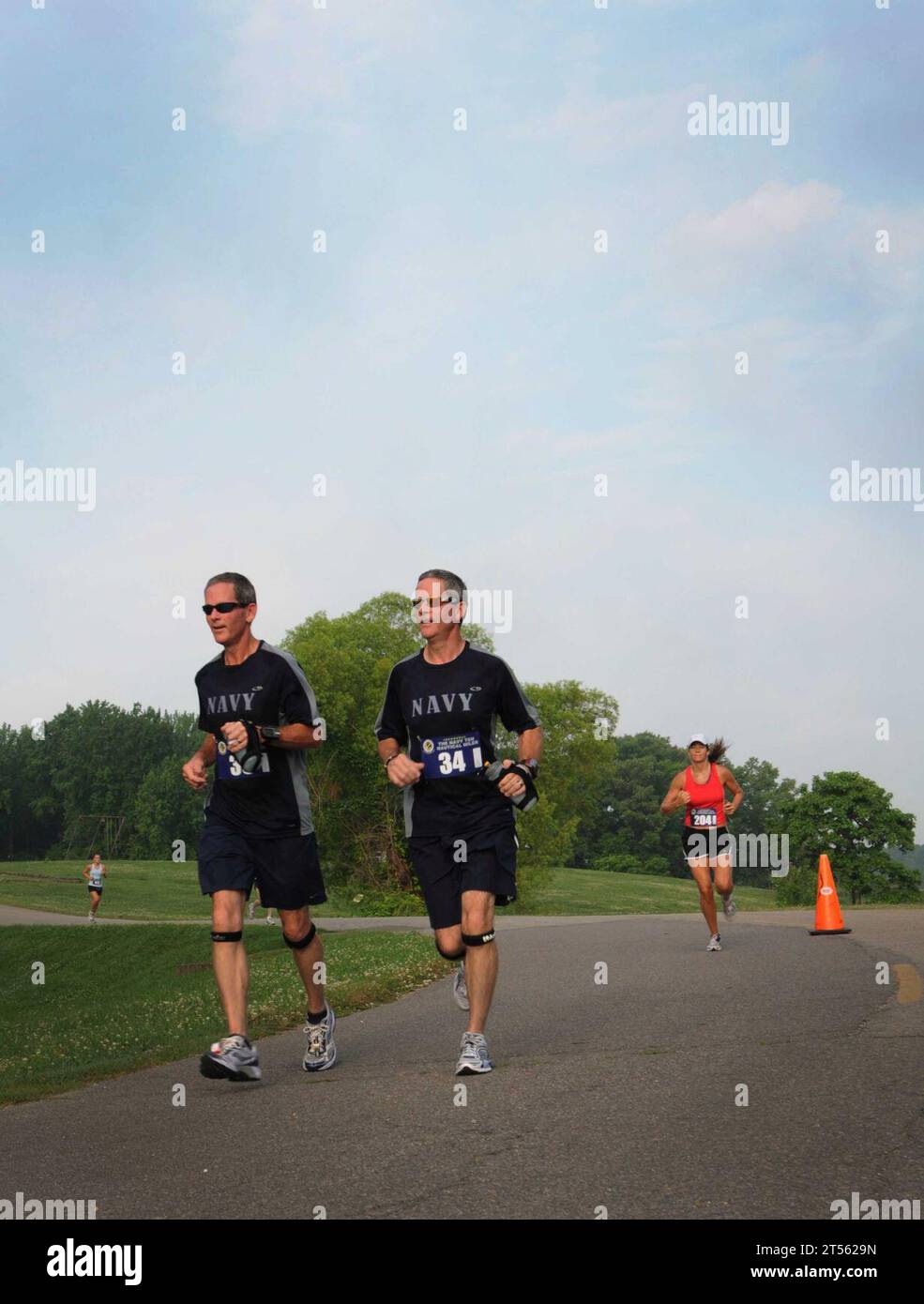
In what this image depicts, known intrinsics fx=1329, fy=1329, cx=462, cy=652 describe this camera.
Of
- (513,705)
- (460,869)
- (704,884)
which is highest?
(513,705)

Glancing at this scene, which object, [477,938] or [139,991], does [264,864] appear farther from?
[139,991]

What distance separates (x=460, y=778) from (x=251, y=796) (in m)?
1.11

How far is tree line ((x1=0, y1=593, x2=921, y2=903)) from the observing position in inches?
1838

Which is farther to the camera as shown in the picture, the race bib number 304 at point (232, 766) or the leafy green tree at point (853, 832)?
the leafy green tree at point (853, 832)

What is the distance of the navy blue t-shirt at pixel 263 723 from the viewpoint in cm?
696

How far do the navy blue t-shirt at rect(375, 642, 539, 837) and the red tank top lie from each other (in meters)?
6.84

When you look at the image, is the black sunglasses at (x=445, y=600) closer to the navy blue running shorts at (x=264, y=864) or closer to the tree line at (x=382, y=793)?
the navy blue running shorts at (x=264, y=864)

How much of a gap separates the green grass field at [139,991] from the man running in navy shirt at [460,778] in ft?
6.11

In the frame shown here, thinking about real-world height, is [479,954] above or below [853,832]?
above

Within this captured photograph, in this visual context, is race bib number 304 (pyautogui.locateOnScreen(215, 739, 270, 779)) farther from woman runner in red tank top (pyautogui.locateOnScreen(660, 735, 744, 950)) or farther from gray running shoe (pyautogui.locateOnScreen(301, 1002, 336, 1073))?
woman runner in red tank top (pyautogui.locateOnScreen(660, 735, 744, 950))

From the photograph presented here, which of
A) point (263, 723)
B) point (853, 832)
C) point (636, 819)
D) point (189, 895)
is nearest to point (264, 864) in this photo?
point (263, 723)

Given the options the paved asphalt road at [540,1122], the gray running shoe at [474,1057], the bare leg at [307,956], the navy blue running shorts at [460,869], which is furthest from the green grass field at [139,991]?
the gray running shoe at [474,1057]

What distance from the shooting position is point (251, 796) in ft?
23.0
